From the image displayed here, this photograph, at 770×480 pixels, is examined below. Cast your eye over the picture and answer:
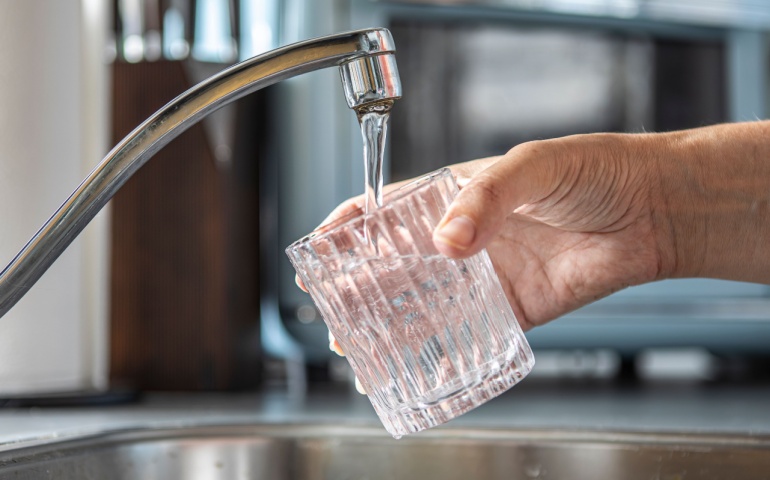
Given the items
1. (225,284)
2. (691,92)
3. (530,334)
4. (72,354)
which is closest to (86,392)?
(72,354)

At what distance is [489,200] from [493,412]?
38 centimetres

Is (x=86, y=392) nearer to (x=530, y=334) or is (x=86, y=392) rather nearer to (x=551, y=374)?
(x=530, y=334)

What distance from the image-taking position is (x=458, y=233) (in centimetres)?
39

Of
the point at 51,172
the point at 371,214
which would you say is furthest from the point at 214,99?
the point at 51,172

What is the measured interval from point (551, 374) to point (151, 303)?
1.71 ft

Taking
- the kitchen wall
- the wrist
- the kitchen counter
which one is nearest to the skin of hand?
the wrist

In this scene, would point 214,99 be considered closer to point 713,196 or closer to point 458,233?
point 458,233

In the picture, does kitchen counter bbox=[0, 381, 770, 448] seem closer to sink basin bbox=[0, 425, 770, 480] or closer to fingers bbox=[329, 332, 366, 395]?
sink basin bbox=[0, 425, 770, 480]

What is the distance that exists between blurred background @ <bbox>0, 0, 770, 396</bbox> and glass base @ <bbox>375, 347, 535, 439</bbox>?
452 mm

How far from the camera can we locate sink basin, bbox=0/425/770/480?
1.98 feet

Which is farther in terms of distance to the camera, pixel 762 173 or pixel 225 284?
pixel 225 284

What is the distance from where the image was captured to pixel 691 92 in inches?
39.3

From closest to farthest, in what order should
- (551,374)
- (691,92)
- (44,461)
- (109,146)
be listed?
(44,461) < (109,146) < (691,92) < (551,374)

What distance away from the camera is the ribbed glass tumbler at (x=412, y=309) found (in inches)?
16.4
